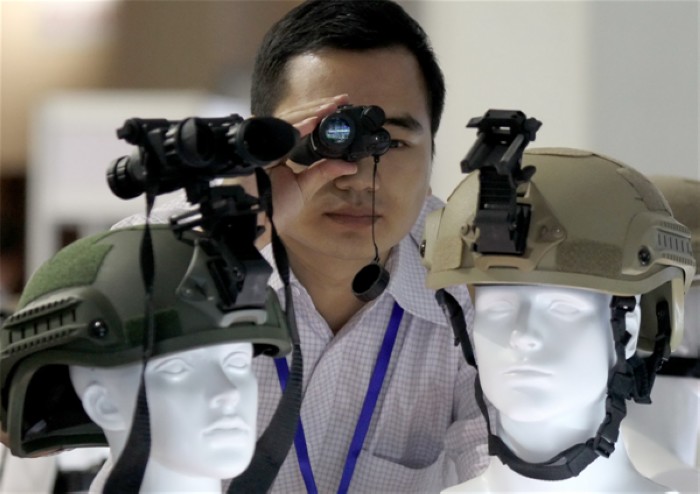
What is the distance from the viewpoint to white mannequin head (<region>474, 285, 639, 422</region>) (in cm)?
220

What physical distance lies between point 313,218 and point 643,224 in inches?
35.5

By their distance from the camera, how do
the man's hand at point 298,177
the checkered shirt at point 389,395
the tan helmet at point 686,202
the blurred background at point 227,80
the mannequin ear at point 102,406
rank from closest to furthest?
the mannequin ear at point 102,406
the man's hand at point 298,177
the tan helmet at point 686,202
the checkered shirt at point 389,395
the blurred background at point 227,80

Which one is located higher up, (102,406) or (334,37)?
(334,37)

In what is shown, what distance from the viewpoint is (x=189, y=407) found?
2.09 meters

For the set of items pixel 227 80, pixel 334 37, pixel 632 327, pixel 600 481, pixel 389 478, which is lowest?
pixel 389 478

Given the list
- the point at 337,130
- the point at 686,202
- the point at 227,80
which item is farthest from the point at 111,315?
the point at 227,80

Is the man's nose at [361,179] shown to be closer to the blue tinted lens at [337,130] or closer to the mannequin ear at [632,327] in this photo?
the blue tinted lens at [337,130]

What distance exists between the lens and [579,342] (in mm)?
2229

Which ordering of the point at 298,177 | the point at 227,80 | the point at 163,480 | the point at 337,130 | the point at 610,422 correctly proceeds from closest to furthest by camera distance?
the point at 163,480
the point at 610,422
the point at 337,130
the point at 298,177
the point at 227,80

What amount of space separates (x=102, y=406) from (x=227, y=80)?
13.3 feet

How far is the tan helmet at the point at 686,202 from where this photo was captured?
2793 millimetres

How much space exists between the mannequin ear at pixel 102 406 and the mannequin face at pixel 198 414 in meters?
0.08

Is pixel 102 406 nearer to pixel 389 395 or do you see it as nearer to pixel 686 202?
pixel 389 395

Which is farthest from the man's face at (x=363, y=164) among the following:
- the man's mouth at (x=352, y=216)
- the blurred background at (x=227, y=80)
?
the blurred background at (x=227, y=80)
